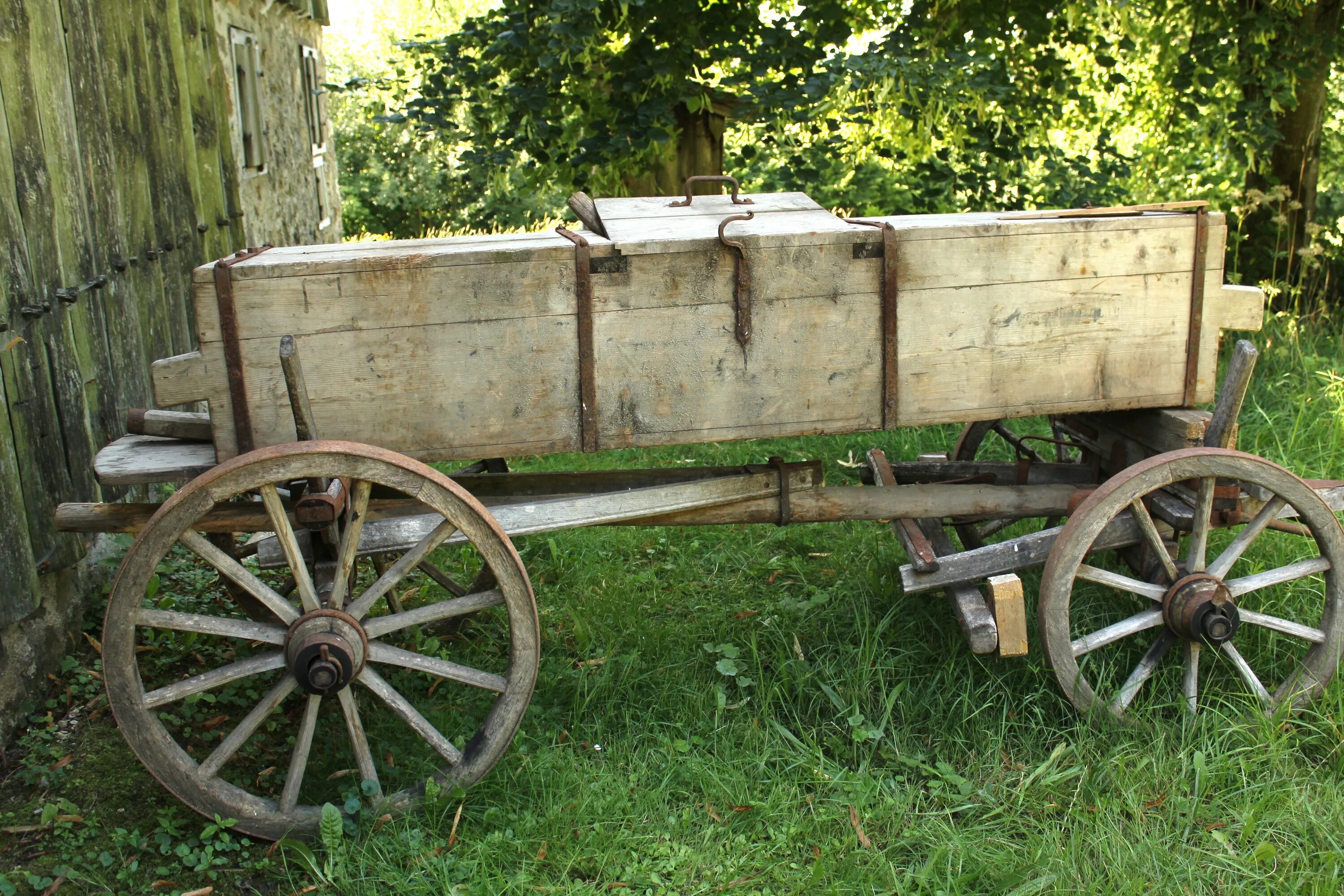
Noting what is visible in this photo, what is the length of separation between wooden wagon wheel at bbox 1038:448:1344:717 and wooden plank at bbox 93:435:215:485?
2120mm

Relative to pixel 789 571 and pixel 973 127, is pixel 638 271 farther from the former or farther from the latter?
pixel 973 127

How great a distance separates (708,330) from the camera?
2.63 metres

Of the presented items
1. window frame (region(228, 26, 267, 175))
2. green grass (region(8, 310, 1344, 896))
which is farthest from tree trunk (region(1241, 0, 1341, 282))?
window frame (region(228, 26, 267, 175))

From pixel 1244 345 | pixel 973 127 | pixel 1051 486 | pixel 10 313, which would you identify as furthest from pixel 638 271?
pixel 973 127

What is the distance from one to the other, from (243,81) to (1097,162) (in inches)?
224

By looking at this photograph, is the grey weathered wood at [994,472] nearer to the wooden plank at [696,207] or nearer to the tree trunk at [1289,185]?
the wooden plank at [696,207]

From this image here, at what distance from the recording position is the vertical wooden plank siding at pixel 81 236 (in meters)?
3.09

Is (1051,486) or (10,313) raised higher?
(10,313)

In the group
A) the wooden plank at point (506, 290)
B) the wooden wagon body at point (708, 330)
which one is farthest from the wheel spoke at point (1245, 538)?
the wooden plank at point (506, 290)

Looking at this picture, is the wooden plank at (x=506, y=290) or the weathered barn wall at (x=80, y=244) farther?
the weathered barn wall at (x=80, y=244)

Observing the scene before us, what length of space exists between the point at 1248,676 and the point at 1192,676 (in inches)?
5.6

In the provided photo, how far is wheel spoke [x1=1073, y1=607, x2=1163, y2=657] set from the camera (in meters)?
2.79

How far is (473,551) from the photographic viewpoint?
13.7 ft

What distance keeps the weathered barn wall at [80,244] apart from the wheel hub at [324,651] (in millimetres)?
1105
